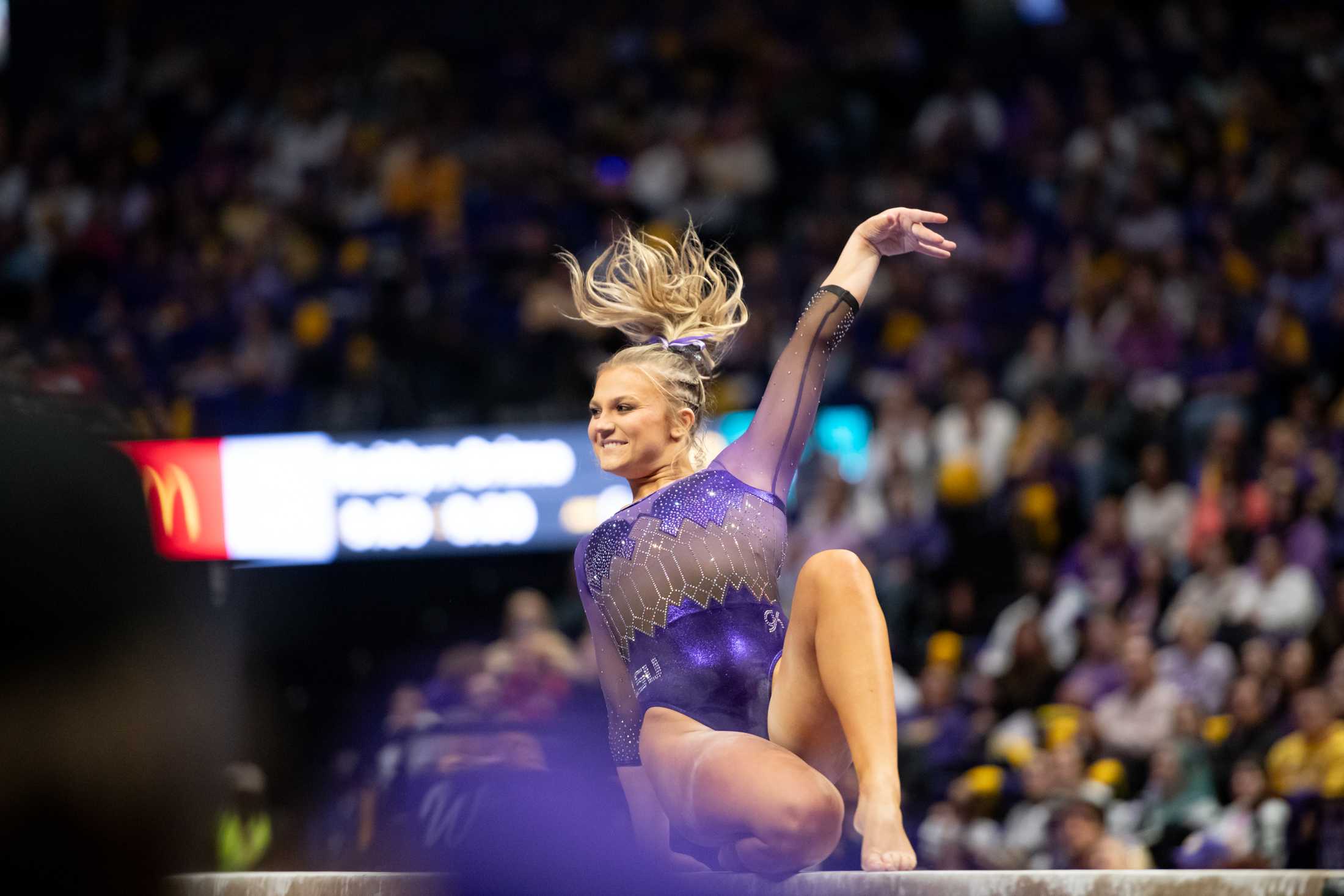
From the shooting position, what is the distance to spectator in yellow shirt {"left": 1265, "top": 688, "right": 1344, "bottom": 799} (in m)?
5.77

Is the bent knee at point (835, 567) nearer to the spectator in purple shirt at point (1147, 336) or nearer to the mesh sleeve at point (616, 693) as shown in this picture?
the mesh sleeve at point (616, 693)

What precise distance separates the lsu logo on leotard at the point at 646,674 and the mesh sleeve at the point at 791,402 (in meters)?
0.44

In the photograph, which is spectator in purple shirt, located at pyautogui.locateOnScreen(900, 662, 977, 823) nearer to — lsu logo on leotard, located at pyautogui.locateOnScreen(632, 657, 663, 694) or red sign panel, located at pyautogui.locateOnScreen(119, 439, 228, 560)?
red sign panel, located at pyautogui.locateOnScreen(119, 439, 228, 560)

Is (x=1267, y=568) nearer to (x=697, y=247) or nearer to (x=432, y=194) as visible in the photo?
(x=697, y=247)

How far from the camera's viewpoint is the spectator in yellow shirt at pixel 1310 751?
577 cm

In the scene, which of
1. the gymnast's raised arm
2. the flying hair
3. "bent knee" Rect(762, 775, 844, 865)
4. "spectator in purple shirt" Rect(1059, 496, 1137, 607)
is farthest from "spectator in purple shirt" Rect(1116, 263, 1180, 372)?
"bent knee" Rect(762, 775, 844, 865)

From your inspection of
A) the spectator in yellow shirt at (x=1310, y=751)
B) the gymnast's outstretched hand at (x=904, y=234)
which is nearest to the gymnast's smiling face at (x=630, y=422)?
the gymnast's outstretched hand at (x=904, y=234)

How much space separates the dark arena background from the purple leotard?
31cm

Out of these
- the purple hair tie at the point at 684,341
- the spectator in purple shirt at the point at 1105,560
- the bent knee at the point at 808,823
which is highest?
the purple hair tie at the point at 684,341

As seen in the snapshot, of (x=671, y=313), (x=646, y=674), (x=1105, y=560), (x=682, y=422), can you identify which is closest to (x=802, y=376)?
(x=682, y=422)

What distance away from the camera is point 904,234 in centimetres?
335

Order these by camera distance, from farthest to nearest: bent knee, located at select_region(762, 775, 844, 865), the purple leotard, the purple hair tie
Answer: the purple hair tie
the purple leotard
bent knee, located at select_region(762, 775, 844, 865)

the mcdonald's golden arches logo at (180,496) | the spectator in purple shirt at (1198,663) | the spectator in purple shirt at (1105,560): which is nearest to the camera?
the mcdonald's golden arches logo at (180,496)

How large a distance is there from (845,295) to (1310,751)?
3666 mm
